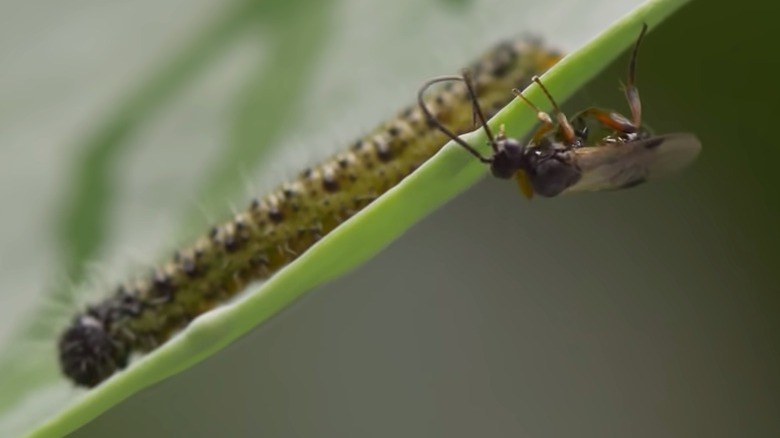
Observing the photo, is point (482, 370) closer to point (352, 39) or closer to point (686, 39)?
point (686, 39)

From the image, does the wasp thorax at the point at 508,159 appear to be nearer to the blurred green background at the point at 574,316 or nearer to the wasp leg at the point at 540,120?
the wasp leg at the point at 540,120

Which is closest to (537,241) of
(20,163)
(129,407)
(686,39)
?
(686,39)

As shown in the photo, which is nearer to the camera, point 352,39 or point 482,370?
point 352,39

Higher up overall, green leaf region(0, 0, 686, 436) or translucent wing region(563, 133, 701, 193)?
green leaf region(0, 0, 686, 436)

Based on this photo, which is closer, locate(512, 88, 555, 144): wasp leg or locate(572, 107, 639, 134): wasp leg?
locate(512, 88, 555, 144): wasp leg

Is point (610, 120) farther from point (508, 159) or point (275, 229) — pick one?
point (275, 229)

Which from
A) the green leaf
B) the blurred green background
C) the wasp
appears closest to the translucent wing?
the wasp

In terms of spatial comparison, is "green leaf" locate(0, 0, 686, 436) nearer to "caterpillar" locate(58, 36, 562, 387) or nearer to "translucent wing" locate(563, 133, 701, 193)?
"translucent wing" locate(563, 133, 701, 193)

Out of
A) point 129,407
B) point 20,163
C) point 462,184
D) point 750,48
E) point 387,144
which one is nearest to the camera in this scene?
point 462,184
